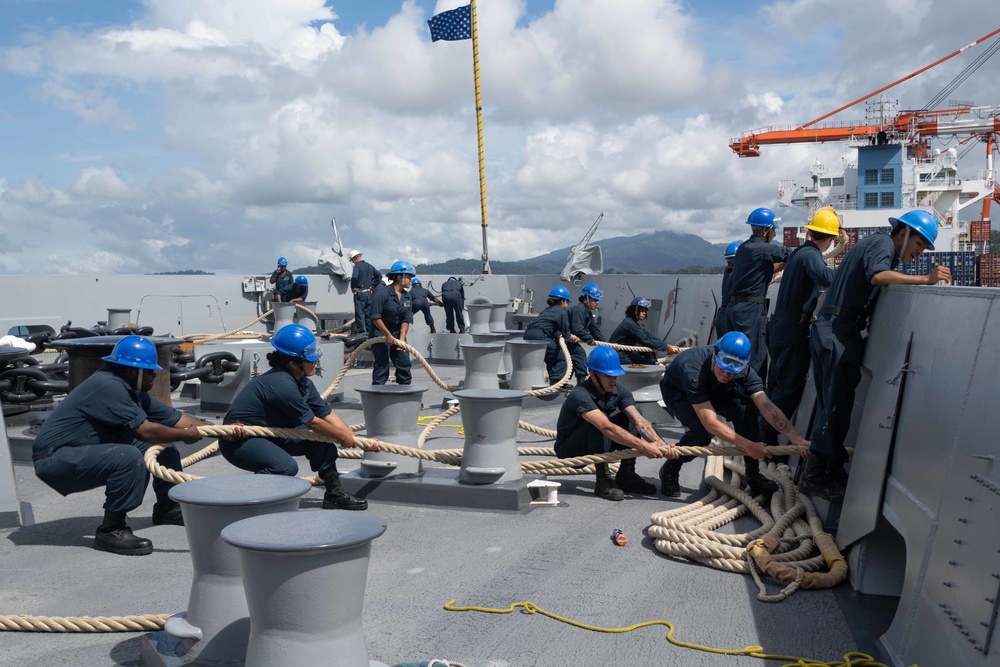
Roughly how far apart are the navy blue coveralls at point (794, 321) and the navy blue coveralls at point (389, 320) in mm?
4894

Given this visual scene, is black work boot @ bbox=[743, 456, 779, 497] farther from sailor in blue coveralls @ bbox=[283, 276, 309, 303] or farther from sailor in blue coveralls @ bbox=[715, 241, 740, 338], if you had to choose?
Answer: sailor in blue coveralls @ bbox=[283, 276, 309, 303]

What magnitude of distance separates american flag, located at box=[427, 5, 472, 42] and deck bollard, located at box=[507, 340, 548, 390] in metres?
9.72

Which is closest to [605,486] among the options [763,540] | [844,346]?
[763,540]

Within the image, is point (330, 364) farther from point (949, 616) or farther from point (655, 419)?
point (949, 616)

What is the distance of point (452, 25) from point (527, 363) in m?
10.1

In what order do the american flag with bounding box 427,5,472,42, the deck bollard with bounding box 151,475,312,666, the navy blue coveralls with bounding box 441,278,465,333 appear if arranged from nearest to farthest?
1. the deck bollard with bounding box 151,475,312,666
2. the navy blue coveralls with bounding box 441,278,465,333
3. the american flag with bounding box 427,5,472,42

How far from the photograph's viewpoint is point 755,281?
7359mm

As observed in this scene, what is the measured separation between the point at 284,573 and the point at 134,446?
2.92 meters

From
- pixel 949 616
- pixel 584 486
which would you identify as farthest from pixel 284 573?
pixel 584 486

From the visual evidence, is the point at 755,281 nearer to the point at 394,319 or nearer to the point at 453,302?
the point at 394,319

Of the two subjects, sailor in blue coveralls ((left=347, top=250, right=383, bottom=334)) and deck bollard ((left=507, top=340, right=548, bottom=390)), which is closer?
deck bollard ((left=507, top=340, right=548, bottom=390))

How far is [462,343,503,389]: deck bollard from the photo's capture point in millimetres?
9633

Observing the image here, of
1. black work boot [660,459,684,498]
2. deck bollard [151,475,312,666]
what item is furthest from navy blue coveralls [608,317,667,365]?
deck bollard [151,475,312,666]

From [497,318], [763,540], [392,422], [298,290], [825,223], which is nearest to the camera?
[763,540]
